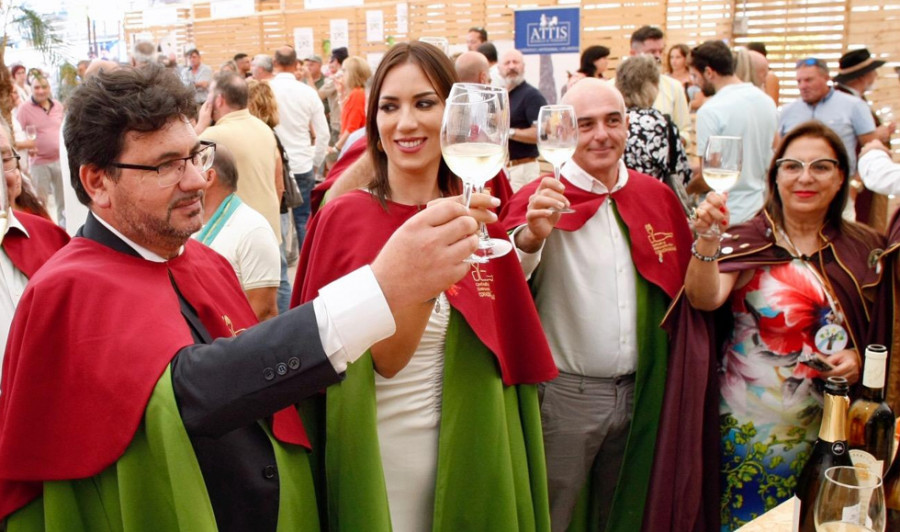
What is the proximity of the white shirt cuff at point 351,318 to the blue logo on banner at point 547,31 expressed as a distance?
747 cm

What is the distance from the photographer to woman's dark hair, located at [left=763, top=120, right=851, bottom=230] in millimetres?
2582

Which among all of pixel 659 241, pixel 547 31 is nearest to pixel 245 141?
pixel 659 241

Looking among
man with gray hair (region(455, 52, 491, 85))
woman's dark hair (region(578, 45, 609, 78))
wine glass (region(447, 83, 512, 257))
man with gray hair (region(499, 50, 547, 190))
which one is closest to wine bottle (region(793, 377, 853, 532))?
wine glass (region(447, 83, 512, 257))

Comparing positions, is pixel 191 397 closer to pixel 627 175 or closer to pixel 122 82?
pixel 122 82

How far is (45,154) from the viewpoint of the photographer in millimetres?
8484

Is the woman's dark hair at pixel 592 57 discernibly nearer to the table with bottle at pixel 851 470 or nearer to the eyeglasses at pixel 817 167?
the eyeglasses at pixel 817 167

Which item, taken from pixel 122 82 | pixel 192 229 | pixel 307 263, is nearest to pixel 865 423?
pixel 307 263

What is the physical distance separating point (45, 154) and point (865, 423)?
8601 millimetres

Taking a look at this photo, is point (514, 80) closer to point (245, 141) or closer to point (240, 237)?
point (245, 141)

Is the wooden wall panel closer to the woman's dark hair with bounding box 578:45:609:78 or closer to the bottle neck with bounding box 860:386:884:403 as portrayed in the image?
the woman's dark hair with bounding box 578:45:609:78

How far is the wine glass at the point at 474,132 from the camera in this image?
140cm

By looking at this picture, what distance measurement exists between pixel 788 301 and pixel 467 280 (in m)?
1.12

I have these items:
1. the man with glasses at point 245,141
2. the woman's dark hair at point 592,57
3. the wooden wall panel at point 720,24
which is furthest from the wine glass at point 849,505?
the wooden wall panel at point 720,24

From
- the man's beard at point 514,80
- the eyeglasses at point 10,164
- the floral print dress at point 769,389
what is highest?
the man's beard at point 514,80
